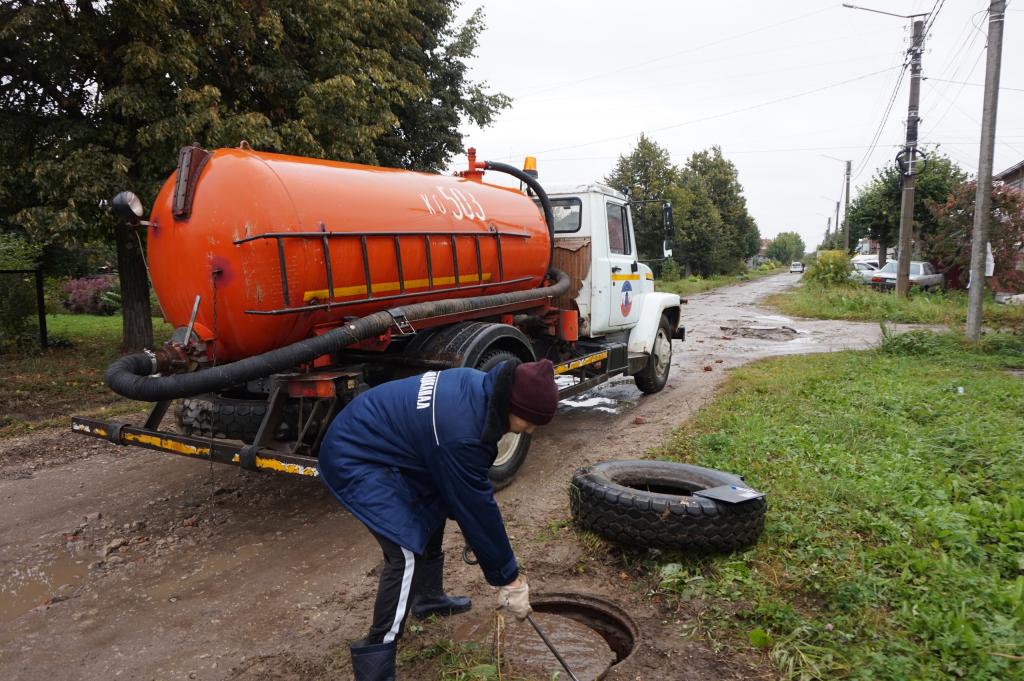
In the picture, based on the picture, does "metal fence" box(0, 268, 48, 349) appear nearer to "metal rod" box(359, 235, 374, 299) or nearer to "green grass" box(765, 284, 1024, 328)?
"metal rod" box(359, 235, 374, 299)

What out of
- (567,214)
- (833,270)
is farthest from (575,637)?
(833,270)

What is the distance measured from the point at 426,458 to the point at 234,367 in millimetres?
1798

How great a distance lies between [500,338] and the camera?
558 centimetres

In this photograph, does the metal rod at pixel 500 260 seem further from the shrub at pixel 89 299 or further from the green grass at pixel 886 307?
the shrub at pixel 89 299

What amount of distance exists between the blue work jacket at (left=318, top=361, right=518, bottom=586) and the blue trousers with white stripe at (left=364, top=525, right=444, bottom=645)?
0.07 m

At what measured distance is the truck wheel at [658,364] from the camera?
28.5ft

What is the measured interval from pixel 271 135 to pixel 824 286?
75.0 feet

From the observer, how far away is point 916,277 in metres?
24.0

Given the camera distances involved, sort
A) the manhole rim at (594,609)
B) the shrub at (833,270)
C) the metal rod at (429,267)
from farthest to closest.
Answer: the shrub at (833,270) → the metal rod at (429,267) → the manhole rim at (594,609)

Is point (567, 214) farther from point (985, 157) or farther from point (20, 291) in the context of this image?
point (20, 291)

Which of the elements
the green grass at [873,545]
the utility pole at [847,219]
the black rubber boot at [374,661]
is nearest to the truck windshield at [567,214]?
the green grass at [873,545]

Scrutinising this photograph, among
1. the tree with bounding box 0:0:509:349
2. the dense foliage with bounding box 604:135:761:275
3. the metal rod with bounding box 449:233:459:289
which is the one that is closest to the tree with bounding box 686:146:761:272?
the dense foliage with bounding box 604:135:761:275

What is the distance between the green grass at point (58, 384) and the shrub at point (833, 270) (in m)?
23.4

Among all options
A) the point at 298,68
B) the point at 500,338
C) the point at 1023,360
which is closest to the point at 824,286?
the point at 1023,360
